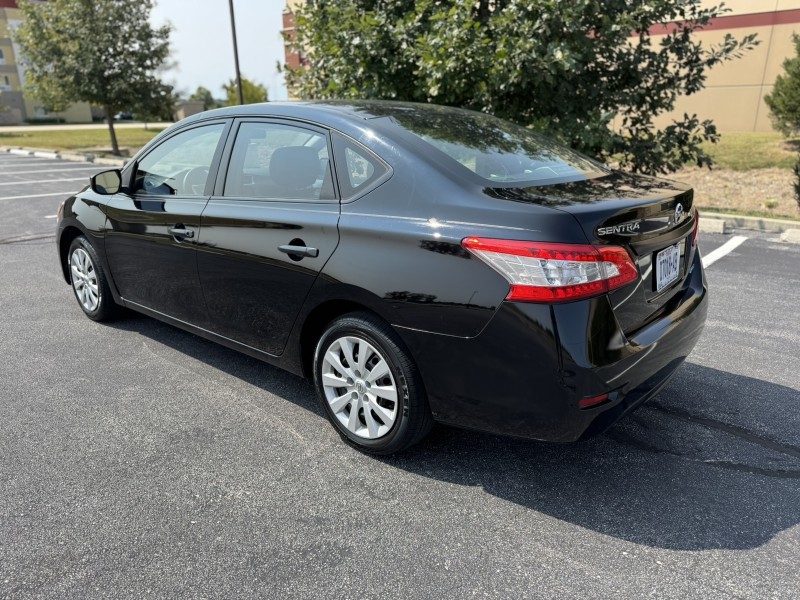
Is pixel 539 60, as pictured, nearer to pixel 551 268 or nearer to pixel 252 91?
pixel 551 268

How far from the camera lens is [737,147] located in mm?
15945

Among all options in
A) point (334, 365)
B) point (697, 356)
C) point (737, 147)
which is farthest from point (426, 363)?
point (737, 147)

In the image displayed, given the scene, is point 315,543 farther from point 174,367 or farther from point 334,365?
point 174,367

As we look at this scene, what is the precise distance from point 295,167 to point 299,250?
49 cm

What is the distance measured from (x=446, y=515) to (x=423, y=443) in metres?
0.59

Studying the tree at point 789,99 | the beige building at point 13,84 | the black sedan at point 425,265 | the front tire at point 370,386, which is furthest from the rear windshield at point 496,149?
the beige building at point 13,84

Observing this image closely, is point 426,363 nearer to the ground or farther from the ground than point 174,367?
farther from the ground

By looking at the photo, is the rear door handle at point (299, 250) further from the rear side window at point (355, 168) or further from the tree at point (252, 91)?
the tree at point (252, 91)

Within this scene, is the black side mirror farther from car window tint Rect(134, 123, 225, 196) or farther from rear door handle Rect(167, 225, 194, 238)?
rear door handle Rect(167, 225, 194, 238)

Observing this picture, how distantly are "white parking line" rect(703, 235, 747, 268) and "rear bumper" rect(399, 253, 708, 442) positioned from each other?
15.3ft

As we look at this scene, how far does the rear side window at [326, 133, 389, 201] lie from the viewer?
288cm

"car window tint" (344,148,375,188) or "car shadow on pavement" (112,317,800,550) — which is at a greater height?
"car window tint" (344,148,375,188)

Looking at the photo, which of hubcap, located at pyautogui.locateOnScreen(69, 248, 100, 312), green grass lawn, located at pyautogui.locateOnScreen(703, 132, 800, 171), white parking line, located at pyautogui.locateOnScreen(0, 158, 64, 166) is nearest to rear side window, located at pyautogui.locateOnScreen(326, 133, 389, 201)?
hubcap, located at pyautogui.locateOnScreen(69, 248, 100, 312)

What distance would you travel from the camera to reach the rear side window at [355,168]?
288 cm
